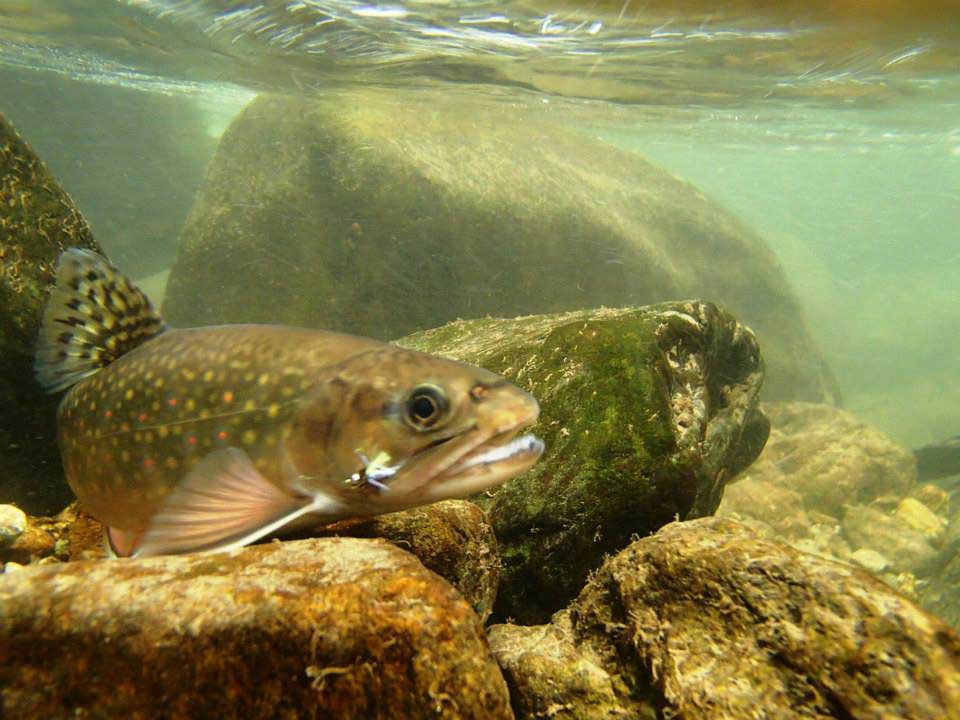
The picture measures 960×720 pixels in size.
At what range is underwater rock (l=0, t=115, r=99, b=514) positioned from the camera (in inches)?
140

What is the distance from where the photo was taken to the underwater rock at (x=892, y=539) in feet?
24.1

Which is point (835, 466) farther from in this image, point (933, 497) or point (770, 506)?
point (770, 506)

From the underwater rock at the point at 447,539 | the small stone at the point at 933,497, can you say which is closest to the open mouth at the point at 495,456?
the underwater rock at the point at 447,539

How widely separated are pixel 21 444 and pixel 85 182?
18394 mm

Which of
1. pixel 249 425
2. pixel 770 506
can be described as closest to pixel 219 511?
pixel 249 425

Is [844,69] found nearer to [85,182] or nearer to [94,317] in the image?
[94,317]

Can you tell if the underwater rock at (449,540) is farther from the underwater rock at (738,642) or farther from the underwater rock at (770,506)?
the underwater rock at (770,506)

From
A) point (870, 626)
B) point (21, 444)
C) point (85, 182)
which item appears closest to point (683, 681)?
point (870, 626)

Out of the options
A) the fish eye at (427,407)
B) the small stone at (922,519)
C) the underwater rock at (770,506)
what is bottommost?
the small stone at (922,519)

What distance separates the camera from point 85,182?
1759cm

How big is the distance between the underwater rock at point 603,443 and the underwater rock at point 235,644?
1.46m

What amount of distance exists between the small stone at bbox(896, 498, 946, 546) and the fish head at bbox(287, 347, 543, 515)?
949 centimetres

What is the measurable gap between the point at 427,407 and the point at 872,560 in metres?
8.19

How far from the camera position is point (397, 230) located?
35.3 ft
